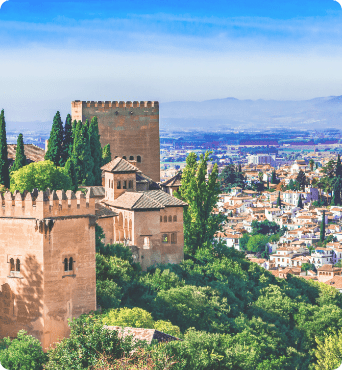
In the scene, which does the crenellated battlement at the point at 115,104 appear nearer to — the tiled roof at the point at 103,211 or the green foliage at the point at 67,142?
the green foliage at the point at 67,142

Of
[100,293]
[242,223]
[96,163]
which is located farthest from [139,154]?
[242,223]

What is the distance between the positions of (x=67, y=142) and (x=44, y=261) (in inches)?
748

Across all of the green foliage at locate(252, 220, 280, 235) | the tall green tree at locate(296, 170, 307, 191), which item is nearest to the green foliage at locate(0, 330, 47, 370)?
the green foliage at locate(252, 220, 280, 235)

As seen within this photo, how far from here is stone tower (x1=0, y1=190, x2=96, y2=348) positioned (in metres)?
25.8

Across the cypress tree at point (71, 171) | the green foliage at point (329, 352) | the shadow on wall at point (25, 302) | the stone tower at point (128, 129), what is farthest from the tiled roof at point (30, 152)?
the shadow on wall at point (25, 302)

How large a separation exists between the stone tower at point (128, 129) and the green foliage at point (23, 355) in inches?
1110

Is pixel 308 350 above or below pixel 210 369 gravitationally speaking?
below

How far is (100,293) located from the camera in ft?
94.9

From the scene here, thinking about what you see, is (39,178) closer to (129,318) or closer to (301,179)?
(129,318)

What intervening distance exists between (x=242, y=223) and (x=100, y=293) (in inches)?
4545

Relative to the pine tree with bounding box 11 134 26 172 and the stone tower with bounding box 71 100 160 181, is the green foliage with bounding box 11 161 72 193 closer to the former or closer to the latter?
the pine tree with bounding box 11 134 26 172

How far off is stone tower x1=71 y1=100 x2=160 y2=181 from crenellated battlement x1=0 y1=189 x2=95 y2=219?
26.0m

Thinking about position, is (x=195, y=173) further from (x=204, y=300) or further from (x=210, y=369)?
(x=210, y=369)

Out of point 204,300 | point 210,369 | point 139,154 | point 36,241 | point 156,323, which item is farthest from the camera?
point 139,154
